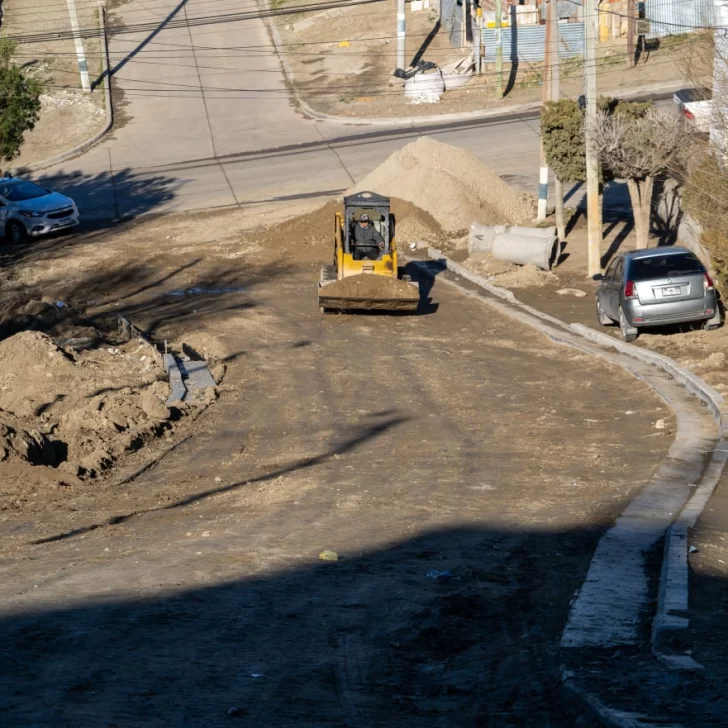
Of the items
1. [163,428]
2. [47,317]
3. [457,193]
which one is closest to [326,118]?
[457,193]

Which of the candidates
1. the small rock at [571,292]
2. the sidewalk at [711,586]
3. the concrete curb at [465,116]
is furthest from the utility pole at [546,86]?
the sidewalk at [711,586]

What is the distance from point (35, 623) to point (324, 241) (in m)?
23.5

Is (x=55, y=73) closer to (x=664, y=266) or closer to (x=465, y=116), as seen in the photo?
(x=465, y=116)

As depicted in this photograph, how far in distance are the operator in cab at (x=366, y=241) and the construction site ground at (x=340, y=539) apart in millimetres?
1538

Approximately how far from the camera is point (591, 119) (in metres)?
23.8

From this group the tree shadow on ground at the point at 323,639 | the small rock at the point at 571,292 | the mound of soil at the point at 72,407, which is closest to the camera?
the tree shadow on ground at the point at 323,639

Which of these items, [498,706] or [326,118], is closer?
[498,706]

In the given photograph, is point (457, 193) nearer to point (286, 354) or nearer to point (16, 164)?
point (286, 354)

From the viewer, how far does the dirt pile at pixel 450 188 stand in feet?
108

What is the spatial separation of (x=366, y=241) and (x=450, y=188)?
9613mm

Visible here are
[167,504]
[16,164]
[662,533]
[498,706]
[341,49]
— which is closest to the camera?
[498,706]

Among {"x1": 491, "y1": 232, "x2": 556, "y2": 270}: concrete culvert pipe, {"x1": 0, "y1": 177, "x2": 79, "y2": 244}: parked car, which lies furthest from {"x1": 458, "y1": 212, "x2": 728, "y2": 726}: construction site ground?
{"x1": 0, "y1": 177, "x2": 79, "y2": 244}: parked car

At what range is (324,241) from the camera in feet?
102

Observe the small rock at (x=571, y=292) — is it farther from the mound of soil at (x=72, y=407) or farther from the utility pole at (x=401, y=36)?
the utility pole at (x=401, y=36)
